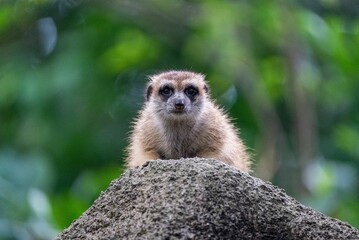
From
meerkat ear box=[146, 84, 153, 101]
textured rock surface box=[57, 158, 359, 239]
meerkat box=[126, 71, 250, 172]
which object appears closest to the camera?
textured rock surface box=[57, 158, 359, 239]

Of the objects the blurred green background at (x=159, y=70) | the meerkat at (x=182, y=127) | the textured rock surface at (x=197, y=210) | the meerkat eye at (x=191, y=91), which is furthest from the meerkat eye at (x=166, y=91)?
the textured rock surface at (x=197, y=210)

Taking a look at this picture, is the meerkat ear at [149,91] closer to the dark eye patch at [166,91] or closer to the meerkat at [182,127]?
the meerkat at [182,127]

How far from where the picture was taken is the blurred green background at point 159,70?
11938mm

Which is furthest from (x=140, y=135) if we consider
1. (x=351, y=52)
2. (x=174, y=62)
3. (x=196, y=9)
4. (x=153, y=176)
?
(x=174, y=62)

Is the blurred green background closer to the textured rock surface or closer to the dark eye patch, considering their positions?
the dark eye patch

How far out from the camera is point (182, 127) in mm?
8609

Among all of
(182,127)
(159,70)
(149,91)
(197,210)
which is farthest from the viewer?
(159,70)

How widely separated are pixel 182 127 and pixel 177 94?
53 cm

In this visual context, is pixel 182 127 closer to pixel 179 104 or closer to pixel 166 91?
pixel 179 104

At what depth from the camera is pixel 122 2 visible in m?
14.7

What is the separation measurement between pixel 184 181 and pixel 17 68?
9.89m

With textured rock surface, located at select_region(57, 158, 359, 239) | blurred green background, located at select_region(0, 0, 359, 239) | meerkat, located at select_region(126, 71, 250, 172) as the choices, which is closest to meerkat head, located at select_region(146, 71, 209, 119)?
meerkat, located at select_region(126, 71, 250, 172)

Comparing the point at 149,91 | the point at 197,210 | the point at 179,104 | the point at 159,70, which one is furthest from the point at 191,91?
the point at 159,70

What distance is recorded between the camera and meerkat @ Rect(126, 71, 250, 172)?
7984 millimetres
